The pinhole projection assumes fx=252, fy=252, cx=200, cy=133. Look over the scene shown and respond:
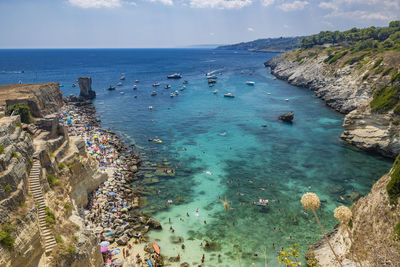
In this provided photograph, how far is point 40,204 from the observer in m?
23.0

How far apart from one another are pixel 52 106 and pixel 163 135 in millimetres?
29161

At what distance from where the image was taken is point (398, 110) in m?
47.5

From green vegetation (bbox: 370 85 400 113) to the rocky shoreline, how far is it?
4838 cm

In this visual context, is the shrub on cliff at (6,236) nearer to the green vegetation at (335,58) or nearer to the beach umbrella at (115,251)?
the beach umbrella at (115,251)

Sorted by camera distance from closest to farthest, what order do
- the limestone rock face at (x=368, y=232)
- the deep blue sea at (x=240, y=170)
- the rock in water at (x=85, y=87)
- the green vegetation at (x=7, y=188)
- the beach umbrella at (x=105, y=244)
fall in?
the green vegetation at (x=7, y=188) → the limestone rock face at (x=368, y=232) → the beach umbrella at (x=105, y=244) → the deep blue sea at (x=240, y=170) → the rock in water at (x=85, y=87)

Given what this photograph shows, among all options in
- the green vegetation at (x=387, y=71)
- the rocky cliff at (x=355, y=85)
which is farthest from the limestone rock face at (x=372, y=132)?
the green vegetation at (x=387, y=71)

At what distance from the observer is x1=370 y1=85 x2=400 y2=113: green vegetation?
49.8 m

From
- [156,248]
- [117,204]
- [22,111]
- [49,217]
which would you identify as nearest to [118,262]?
[156,248]

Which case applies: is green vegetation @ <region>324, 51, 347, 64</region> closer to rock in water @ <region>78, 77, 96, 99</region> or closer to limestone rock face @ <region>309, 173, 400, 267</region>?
limestone rock face @ <region>309, 173, 400, 267</region>

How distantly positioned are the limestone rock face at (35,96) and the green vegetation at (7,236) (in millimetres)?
28156

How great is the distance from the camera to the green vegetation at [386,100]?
4975cm

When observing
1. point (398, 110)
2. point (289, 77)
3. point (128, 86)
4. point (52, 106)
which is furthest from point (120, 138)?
point (289, 77)

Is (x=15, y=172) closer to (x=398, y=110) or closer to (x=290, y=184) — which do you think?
(x=290, y=184)

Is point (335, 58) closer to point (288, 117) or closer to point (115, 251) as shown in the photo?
point (288, 117)
